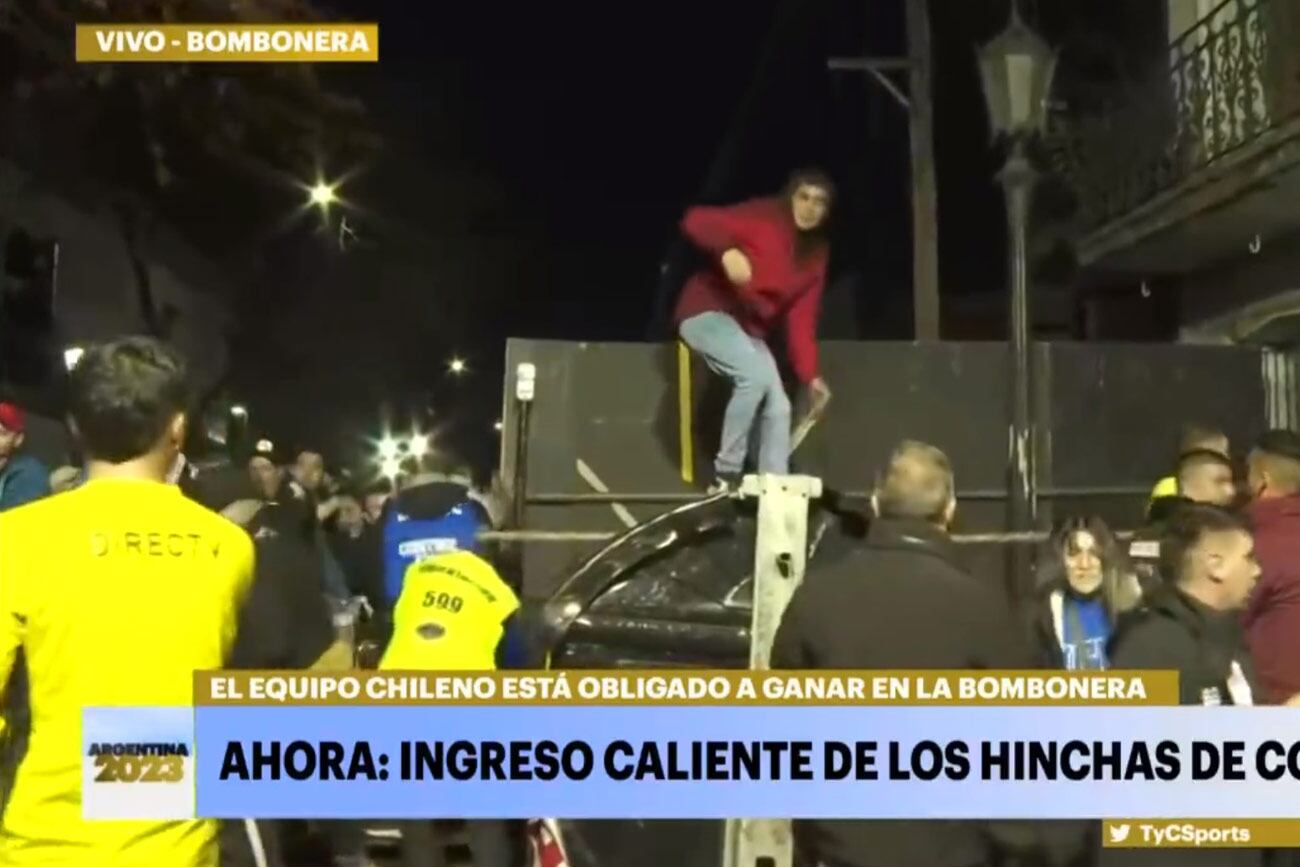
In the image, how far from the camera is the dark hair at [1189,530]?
6.00ft

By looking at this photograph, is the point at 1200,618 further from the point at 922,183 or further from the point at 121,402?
the point at 121,402

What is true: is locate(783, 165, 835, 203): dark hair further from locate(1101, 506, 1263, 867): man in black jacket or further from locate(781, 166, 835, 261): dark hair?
locate(1101, 506, 1263, 867): man in black jacket

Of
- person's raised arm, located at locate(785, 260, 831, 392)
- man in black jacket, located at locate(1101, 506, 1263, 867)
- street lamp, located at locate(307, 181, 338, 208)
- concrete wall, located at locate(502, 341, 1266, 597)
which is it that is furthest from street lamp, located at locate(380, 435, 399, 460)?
man in black jacket, located at locate(1101, 506, 1263, 867)

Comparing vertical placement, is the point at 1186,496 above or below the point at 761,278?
below

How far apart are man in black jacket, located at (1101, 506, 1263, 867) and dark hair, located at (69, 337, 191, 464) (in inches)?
49.3

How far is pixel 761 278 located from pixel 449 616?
2.19 feet

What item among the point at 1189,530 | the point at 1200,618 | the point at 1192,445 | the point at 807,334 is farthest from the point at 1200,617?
the point at 807,334

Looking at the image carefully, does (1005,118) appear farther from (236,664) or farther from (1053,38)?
(236,664)

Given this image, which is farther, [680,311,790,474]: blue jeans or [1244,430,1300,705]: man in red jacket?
[680,311,790,474]: blue jeans

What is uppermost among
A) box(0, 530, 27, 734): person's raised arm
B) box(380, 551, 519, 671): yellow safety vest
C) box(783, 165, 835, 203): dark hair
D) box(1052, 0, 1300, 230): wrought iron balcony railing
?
box(1052, 0, 1300, 230): wrought iron balcony railing

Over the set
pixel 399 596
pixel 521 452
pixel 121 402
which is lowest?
pixel 399 596

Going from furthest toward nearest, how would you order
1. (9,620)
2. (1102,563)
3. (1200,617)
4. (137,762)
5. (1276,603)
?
(1102,563) → (1276,603) → (1200,617) → (137,762) → (9,620)

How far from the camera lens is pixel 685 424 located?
203cm

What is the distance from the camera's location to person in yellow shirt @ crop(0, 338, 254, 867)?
1.28 metres
